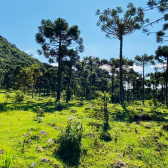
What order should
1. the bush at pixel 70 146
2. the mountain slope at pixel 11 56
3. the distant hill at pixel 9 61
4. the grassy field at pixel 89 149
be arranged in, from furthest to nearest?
the mountain slope at pixel 11 56 < the distant hill at pixel 9 61 < the bush at pixel 70 146 < the grassy field at pixel 89 149

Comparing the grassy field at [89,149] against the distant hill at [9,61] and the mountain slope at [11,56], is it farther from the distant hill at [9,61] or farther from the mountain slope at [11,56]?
the mountain slope at [11,56]

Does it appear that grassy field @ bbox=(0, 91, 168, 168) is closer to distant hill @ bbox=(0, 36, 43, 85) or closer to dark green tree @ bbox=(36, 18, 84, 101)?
dark green tree @ bbox=(36, 18, 84, 101)

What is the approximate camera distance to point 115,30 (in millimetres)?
24234

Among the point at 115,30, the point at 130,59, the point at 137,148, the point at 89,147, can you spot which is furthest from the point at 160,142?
the point at 130,59

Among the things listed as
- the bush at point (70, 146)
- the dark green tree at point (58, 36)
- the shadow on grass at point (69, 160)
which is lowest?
the shadow on grass at point (69, 160)

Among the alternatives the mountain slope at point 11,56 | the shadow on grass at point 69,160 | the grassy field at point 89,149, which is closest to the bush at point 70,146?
the shadow on grass at point 69,160

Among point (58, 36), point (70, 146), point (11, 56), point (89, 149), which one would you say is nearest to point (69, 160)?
point (70, 146)

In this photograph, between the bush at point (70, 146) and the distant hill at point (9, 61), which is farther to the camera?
the distant hill at point (9, 61)

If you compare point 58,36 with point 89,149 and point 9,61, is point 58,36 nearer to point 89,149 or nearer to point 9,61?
point 89,149

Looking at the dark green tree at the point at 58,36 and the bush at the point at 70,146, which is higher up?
the dark green tree at the point at 58,36

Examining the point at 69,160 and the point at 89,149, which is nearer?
the point at 69,160

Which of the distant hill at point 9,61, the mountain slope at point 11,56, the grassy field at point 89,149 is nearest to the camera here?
the grassy field at point 89,149

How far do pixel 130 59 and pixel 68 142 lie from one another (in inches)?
1161

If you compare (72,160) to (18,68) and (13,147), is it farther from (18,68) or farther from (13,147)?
(18,68)
